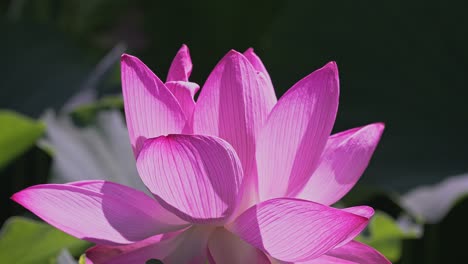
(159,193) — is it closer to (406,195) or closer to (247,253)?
(247,253)

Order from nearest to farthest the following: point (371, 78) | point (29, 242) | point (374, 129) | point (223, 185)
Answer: point (223, 185) < point (374, 129) < point (29, 242) < point (371, 78)

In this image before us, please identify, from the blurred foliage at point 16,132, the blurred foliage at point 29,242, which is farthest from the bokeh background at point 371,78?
the blurred foliage at point 29,242

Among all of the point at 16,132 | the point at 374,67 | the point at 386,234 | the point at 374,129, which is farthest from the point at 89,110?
the point at 374,129

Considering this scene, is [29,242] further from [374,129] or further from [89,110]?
[374,129]

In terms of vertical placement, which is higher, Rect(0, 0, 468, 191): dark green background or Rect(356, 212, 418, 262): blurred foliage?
Rect(0, 0, 468, 191): dark green background

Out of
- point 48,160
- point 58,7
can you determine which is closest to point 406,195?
point 48,160

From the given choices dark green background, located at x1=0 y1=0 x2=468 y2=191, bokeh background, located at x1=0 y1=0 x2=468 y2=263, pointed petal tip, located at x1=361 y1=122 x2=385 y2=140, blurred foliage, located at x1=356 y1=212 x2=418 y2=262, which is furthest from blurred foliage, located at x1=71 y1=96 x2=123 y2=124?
pointed petal tip, located at x1=361 y1=122 x2=385 y2=140

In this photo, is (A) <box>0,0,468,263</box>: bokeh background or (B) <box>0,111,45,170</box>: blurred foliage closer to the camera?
(B) <box>0,111,45,170</box>: blurred foliage

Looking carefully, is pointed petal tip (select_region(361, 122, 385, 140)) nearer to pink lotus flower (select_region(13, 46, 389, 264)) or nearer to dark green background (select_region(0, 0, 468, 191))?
pink lotus flower (select_region(13, 46, 389, 264))
